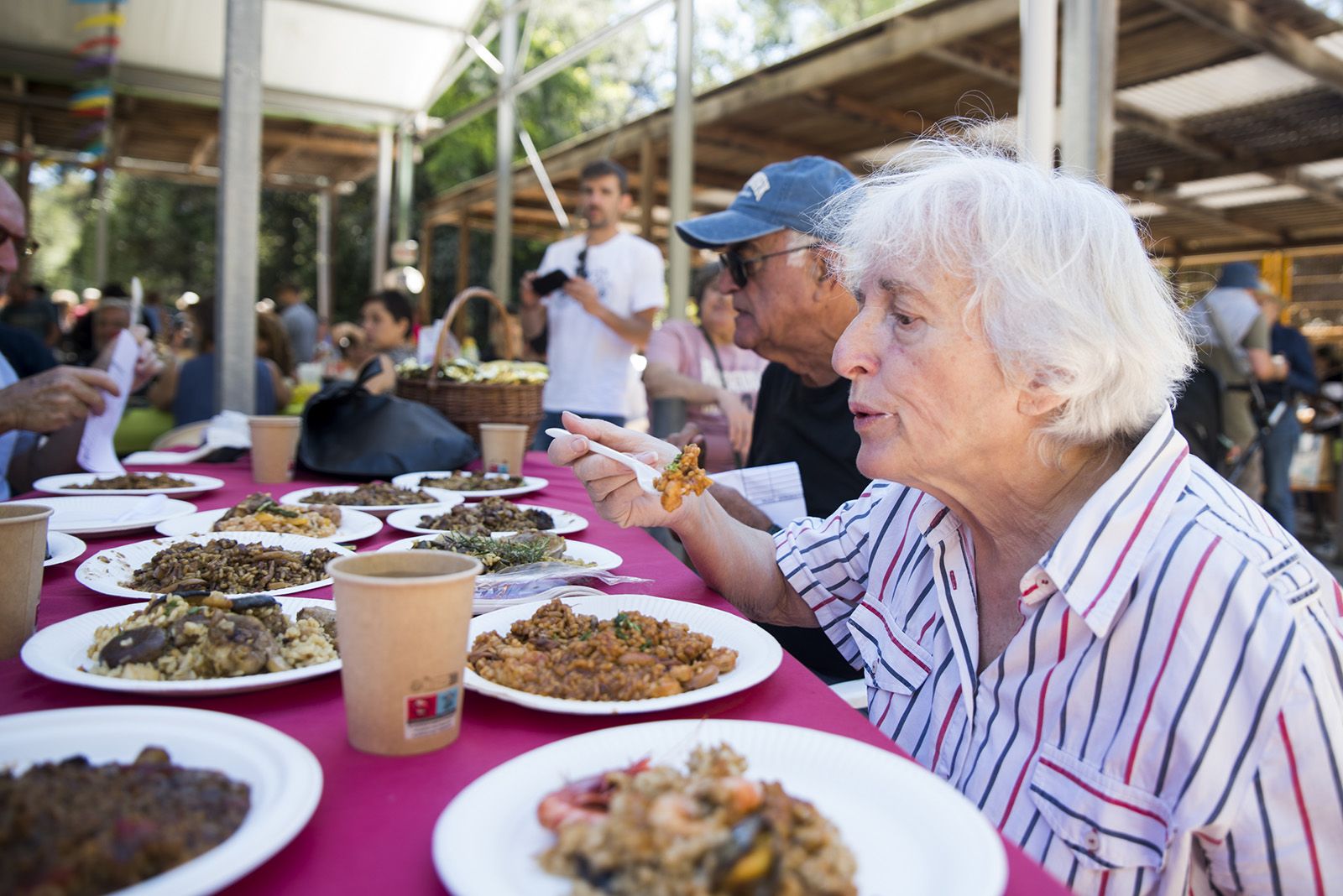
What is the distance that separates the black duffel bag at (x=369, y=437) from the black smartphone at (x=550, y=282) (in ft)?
6.13

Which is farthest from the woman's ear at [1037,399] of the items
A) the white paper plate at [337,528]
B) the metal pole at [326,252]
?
the metal pole at [326,252]

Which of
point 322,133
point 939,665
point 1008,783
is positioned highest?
point 322,133

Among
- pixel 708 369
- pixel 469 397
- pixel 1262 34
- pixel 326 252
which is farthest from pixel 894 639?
pixel 326 252

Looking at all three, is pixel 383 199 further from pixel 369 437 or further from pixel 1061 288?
pixel 1061 288

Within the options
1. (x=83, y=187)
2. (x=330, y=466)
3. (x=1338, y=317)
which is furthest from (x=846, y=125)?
(x=83, y=187)

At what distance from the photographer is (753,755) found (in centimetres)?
108

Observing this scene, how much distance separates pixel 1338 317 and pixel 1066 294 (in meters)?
14.1

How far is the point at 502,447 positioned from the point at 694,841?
8.92ft

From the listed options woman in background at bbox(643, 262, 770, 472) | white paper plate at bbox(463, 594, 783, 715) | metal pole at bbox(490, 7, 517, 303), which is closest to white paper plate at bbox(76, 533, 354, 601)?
white paper plate at bbox(463, 594, 783, 715)

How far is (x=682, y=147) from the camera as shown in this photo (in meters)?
7.05

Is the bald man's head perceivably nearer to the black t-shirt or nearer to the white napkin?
the white napkin

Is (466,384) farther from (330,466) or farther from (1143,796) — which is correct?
(1143,796)

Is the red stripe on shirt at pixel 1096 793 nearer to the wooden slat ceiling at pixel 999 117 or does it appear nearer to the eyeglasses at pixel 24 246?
the wooden slat ceiling at pixel 999 117

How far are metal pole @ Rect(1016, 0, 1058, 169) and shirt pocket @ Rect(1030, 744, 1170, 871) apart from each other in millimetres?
3045
